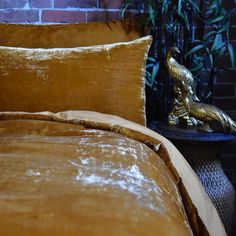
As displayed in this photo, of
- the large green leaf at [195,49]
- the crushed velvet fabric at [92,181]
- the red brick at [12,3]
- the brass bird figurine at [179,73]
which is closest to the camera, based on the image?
the crushed velvet fabric at [92,181]

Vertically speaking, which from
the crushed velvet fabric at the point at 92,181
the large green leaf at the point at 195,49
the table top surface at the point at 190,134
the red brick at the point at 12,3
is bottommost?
the table top surface at the point at 190,134

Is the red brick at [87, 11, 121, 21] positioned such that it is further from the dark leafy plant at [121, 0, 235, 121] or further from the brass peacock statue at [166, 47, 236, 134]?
the brass peacock statue at [166, 47, 236, 134]

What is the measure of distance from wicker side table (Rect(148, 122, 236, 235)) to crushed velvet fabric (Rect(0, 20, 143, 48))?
1.76 ft

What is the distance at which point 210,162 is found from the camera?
1.81 m

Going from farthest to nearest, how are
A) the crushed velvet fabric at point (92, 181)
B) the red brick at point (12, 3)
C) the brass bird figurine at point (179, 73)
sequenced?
the red brick at point (12, 3) < the brass bird figurine at point (179, 73) < the crushed velvet fabric at point (92, 181)

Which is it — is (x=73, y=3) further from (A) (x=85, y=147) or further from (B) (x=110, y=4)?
(A) (x=85, y=147)

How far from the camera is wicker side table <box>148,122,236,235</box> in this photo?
69.4 inches

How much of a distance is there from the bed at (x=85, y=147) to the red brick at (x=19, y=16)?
349 mm

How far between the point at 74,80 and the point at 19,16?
0.86 meters

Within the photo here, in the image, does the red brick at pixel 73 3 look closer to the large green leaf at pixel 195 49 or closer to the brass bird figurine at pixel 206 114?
the large green leaf at pixel 195 49

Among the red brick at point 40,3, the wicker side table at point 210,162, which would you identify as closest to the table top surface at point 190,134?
the wicker side table at point 210,162

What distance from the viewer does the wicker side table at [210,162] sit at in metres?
1.76

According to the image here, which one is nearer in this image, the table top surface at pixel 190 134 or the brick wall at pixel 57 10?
the table top surface at pixel 190 134

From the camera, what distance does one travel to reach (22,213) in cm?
82
